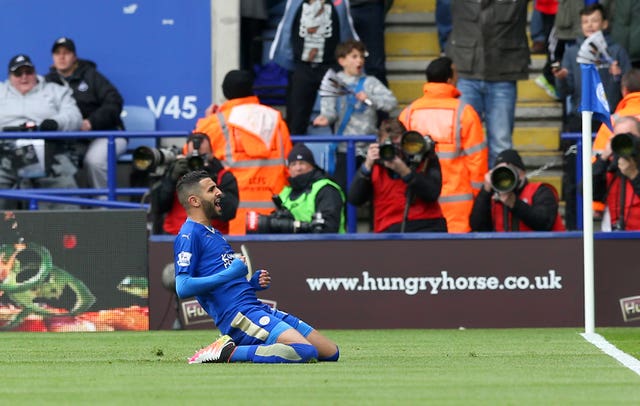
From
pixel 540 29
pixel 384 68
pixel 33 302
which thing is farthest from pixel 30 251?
pixel 540 29

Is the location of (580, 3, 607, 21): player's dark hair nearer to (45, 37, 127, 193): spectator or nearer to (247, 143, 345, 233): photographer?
(247, 143, 345, 233): photographer

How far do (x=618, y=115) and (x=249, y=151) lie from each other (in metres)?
3.62

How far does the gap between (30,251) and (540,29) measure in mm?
7085

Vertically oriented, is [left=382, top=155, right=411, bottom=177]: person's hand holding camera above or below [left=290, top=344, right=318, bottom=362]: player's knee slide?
A: above

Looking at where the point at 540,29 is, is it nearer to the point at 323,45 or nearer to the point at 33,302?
the point at 323,45

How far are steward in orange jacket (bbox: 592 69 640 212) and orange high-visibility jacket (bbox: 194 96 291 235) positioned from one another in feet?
10.2

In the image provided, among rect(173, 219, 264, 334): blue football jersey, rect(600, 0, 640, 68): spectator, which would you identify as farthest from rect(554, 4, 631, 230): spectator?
rect(173, 219, 264, 334): blue football jersey

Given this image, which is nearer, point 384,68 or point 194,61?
point 384,68

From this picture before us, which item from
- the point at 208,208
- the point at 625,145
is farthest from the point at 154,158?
the point at 208,208

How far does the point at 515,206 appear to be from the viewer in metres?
15.9

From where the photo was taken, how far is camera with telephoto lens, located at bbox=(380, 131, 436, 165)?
15.6 meters

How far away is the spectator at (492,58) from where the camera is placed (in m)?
17.7

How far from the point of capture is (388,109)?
58.9 feet

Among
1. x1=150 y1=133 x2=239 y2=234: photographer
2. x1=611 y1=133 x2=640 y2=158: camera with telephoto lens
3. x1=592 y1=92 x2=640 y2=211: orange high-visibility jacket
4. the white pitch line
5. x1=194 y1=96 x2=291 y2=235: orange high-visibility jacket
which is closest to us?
the white pitch line
